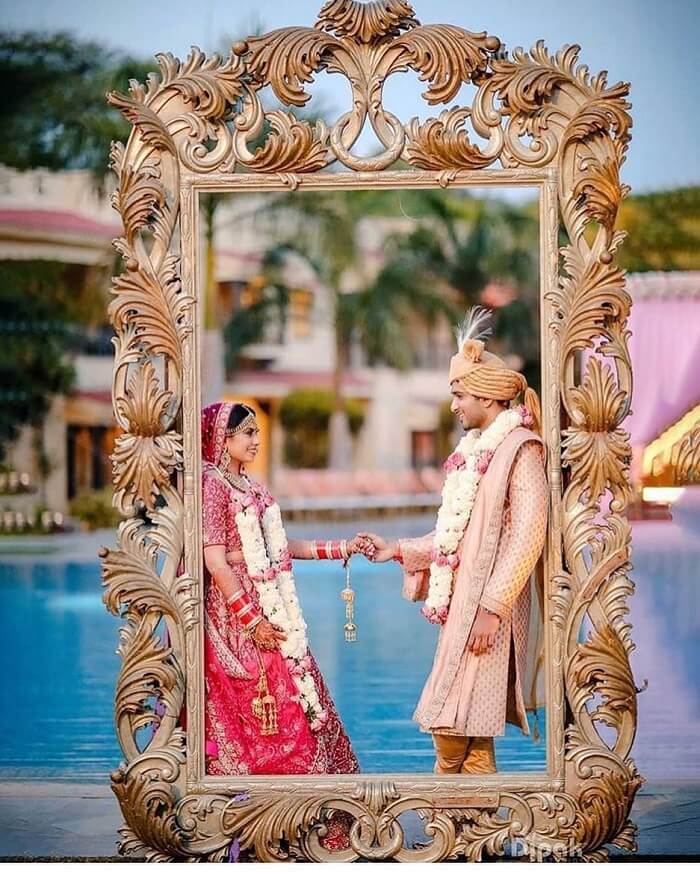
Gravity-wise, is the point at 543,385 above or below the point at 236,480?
above

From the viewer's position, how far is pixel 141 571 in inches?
192

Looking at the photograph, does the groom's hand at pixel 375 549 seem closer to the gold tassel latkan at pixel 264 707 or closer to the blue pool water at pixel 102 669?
the gold tassel latkan at pixel 264 707

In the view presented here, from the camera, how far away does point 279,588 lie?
5051 millimetres

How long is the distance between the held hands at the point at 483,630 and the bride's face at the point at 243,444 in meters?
0.97

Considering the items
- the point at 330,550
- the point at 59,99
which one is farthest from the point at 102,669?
the point at 59,99

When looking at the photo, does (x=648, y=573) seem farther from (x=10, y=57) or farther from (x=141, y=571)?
(x=10, y=57)

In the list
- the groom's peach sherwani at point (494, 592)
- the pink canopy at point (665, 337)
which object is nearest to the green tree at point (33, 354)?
the pink canopy at point (665, 337)

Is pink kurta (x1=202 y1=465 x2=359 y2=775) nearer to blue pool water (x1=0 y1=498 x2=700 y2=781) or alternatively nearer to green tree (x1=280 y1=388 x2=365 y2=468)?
blue pool water (x1=0 y1=498 x2=700 y2=781)

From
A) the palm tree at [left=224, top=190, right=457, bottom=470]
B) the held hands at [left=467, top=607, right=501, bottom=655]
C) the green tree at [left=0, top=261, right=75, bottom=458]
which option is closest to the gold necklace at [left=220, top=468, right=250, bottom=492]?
the held hands at [left=467, top=607, right=501, bottom=655]

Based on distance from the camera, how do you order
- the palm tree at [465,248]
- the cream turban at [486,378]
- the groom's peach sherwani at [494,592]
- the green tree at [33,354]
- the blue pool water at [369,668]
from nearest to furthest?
the groom's peach sherwani at [494,592]
the cream turban at [486,378]
the blue pool water at [369,668]
the green tree at [33,354]
the palm tree at [465,248]

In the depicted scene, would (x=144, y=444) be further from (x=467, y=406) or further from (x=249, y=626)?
(x=467, y=406)

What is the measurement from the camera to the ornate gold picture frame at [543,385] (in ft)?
15.9

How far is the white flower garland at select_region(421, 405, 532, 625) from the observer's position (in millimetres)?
4895

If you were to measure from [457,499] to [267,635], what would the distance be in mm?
806
